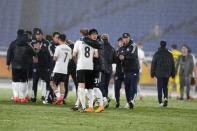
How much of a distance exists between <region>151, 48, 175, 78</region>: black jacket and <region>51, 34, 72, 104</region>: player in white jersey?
302 cm

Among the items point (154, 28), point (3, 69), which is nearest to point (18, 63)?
point (3, 69)

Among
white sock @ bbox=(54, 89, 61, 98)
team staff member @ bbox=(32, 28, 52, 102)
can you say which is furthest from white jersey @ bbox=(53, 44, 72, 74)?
team staff member @ bbox=(32, 28, 52, 102)

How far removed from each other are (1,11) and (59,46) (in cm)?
2302

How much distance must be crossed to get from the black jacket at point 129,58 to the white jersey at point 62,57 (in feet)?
4.66

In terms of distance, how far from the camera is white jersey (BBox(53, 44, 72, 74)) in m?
20.5

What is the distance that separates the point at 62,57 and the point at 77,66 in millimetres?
2661

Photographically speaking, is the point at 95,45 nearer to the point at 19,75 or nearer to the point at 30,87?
the point at 19,75

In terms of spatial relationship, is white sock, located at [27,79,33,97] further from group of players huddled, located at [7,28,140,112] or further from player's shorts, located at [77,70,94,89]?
player's shorts, located at [77,70,94,89]

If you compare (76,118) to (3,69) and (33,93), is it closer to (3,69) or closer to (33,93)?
(33,93)

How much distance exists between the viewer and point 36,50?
22.2 m

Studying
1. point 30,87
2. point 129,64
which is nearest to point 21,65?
point 30,87

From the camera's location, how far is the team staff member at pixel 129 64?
20.5 meters

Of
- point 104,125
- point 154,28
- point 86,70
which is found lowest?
point 104,125

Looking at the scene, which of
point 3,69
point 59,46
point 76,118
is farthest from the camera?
point 3,69
